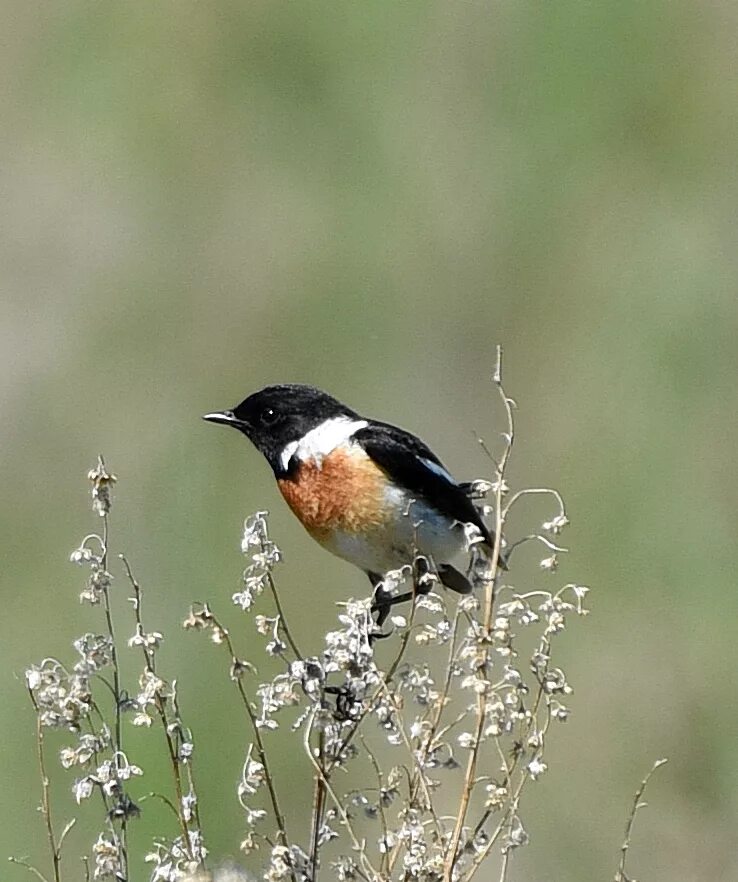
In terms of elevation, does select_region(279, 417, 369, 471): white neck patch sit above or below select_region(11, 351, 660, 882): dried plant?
above

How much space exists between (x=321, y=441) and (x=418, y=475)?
23cm

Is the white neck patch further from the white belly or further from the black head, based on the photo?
the white belly

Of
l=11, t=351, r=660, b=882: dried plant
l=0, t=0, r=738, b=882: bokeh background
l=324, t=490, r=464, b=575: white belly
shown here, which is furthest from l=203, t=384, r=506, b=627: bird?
l=0, t=0, r=738, b=882: bokeh background

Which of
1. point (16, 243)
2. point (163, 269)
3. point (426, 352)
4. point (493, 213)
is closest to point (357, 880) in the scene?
point (426, 352)

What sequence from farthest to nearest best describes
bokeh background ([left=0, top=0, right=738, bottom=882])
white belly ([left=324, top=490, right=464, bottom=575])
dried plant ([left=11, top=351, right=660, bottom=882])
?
bokeh background ([left=0, top=0, right=738, bottom=882]), white belly ([left=324, top=490, right=464, bottom=575]), dried plant ([left=11, top=351, right=660, bottom=882])

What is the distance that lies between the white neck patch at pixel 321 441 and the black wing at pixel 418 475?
0.23 feet

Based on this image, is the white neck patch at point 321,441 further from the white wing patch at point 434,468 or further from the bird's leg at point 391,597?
the bird's leg at point 391,597

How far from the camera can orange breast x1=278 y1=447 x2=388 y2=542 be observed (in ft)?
11.4

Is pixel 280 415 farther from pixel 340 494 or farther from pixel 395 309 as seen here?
pixel 395 309

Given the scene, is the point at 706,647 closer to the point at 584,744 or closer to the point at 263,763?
the point at 584,744

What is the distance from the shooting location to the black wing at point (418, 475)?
139 inches

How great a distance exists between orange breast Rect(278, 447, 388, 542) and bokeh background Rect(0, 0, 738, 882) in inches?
39.6

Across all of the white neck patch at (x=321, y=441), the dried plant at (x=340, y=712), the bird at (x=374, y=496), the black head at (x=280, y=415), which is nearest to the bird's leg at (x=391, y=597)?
the bird at (x=374, y=496)

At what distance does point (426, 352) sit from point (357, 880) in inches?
→ 145
